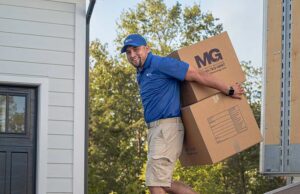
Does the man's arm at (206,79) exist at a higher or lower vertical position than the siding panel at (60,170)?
higher

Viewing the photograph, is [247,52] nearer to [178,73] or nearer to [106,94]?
[106,94]

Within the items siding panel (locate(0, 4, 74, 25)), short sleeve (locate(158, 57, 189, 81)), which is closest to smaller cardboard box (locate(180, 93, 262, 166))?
short sleeve (locate(158, 57, 189, 81))

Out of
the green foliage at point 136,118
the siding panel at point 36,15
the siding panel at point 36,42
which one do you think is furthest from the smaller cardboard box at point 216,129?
the green foliage at point 136,118

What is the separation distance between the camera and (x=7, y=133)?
5930mm

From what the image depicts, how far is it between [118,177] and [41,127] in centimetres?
1418

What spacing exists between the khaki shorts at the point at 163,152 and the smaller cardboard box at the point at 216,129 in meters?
0.08

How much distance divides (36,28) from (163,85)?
2.62 meters

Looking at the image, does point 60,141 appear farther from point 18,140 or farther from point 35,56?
point 35,56

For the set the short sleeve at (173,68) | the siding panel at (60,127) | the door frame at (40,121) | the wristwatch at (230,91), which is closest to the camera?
the short sleeve at (173,68)

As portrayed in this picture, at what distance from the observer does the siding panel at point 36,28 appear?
5895 mm

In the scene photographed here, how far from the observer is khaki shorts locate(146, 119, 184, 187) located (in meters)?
3.66

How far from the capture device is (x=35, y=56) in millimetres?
5938

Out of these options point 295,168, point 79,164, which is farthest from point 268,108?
point 79,164

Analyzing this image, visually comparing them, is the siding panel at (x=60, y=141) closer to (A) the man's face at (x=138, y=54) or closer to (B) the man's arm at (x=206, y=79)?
(A) the man's face at (x=138, y=54)
